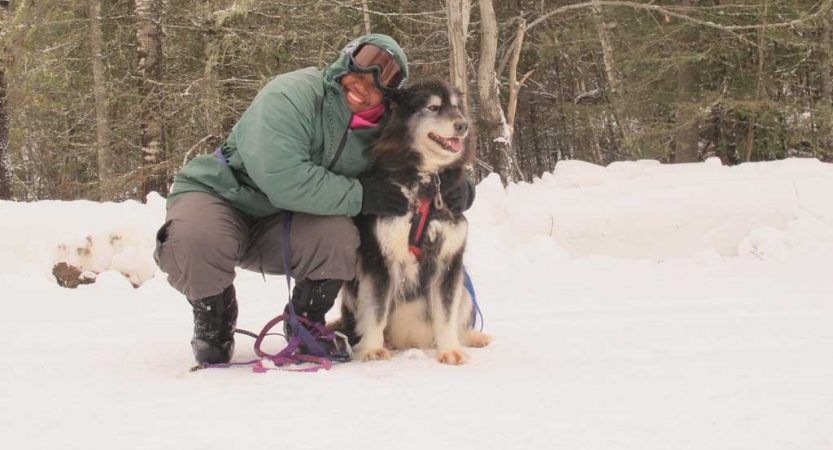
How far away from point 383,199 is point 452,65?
5.26 m

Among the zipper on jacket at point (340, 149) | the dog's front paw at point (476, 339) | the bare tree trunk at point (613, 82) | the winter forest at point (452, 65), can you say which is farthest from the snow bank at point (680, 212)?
the zipper on jacket at point (340, 149)

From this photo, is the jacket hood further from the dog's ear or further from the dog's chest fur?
the dog's chest fur

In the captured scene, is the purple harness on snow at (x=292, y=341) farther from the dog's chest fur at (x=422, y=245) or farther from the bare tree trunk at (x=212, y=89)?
the bare tree trunk at (x=212, y=89)

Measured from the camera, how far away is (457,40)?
24.9 ft

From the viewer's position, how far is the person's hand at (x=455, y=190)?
8.96ft

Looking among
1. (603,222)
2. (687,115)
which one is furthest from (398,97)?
(687,115)

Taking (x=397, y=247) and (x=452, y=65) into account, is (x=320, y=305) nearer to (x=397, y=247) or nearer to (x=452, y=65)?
(x=397, y=247)

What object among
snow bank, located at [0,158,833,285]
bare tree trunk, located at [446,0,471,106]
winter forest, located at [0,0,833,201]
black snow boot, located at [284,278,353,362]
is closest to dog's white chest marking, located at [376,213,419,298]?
black snow boot, located at [284,278,353,362]

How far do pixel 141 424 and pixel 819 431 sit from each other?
1747mm

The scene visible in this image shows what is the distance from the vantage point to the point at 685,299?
12.4ft

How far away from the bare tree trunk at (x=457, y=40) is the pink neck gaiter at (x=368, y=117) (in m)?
4.80

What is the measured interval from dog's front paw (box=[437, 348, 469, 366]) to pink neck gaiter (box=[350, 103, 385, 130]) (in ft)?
3.23

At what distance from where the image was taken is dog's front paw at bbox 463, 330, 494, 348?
9.89 ft

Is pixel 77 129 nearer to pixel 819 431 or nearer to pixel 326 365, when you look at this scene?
pixel 326 365
